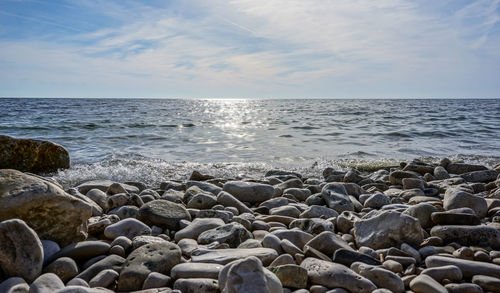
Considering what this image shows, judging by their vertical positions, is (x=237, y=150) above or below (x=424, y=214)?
below

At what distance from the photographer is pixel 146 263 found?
2.10 metres

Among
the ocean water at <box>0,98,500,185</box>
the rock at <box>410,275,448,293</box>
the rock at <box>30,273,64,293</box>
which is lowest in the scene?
the ocean water at <box>0,98,500,185</box>

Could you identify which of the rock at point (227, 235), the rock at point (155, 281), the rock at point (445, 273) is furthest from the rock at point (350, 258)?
the rock at point (155, 281)

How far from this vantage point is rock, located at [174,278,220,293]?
1.82 m

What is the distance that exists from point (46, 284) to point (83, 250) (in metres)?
0.49

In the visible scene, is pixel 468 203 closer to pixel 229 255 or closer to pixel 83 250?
pixel 229 255

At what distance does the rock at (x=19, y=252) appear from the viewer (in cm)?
195

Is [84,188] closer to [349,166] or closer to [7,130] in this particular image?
[349,166]

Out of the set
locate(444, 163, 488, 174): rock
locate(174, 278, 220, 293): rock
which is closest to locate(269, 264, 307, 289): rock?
locate(174, 278, 220, 293): rock

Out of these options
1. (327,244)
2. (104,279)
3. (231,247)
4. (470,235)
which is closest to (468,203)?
(470,235)

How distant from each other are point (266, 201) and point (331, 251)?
5.14 feet

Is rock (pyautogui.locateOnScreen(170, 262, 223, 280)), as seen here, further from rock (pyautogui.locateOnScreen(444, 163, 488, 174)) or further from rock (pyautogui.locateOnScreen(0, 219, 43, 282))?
rock (pyautogui.locateOnScreen(444, 163, 488, 174))

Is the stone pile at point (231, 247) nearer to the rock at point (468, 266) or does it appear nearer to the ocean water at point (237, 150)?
the rock at point (468, 266)

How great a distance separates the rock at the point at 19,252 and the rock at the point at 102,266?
236 mm
